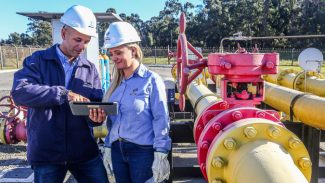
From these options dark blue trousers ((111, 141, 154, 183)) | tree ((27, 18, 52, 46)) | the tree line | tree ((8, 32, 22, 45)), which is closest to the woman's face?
dark blue trousers ((111, 141, 154, 183))

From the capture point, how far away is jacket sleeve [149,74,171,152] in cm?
195

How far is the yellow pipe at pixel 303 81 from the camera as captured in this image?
12.1 feet

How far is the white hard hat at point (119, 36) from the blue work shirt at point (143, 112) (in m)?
0.18

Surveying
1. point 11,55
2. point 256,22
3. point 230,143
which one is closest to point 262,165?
point 230,143

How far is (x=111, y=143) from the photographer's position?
2117 mm

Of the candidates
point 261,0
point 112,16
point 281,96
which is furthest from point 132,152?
point 261,0

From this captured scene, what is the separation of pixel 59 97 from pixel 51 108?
0.53ft

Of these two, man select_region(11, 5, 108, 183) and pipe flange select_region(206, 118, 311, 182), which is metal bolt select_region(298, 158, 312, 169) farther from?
man select_region(11, 5, 108, 183)

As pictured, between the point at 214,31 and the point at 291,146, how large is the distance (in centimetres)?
4065

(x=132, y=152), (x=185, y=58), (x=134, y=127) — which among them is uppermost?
(x=185, y=58)

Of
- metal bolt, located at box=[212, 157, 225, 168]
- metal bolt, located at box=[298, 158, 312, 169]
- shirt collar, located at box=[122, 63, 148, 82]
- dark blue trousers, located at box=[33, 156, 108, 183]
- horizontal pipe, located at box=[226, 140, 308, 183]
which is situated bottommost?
dark blue trousers, located at box=[33, 156, 108, 183]

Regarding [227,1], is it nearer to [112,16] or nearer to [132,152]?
[112,16]

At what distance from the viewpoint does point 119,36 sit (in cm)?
196

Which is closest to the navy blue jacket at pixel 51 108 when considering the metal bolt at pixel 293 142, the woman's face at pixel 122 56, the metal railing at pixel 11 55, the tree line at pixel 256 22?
the woman's face at pixel 122 56
